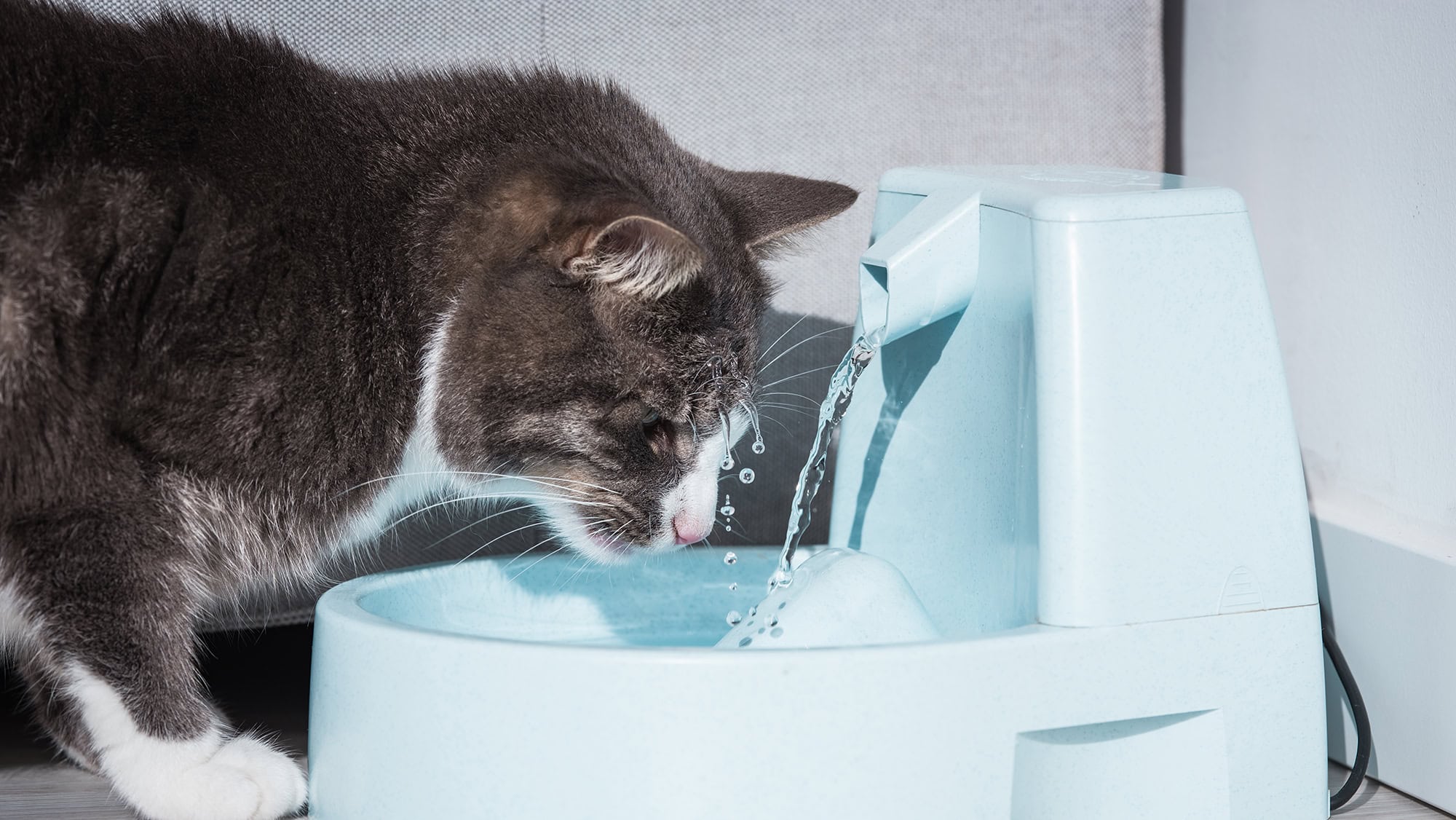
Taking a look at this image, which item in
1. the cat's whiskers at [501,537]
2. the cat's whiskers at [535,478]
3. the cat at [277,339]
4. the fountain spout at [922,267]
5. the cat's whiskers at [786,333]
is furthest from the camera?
the cat's whiskers at [786,333]

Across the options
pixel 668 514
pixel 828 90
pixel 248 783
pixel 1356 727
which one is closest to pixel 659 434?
pixel 668 514

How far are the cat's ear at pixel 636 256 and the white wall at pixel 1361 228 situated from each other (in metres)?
0.68

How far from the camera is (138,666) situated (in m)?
1.06

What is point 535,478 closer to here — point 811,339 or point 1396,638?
point 811,339

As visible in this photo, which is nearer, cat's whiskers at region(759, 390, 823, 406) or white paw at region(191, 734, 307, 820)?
white paw at region(191, 734, 307, 820)

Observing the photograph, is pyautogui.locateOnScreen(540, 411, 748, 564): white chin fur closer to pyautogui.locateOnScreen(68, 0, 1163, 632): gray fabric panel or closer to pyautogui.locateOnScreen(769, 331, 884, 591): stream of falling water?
pyautogui.locateOnScreen(769, 331, 884, 591): stream of falling water

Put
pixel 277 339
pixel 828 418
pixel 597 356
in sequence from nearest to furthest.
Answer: pixel 277 339 < pixel 597 356 < pixel 828 418

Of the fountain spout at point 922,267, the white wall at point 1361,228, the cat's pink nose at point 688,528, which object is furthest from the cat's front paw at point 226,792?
the white wall at point 1361,228

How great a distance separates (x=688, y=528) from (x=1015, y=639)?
378 mm

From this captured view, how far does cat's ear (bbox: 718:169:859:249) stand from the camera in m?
1.31

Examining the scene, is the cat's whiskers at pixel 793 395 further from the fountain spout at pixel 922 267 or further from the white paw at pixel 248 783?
the white paw at pixel 248 783

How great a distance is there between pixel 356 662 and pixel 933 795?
444 millimetres

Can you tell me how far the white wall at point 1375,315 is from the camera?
1.19 meters

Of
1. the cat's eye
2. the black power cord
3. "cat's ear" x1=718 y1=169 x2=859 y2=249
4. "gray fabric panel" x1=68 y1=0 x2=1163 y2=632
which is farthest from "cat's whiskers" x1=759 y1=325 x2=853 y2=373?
the black power cord
